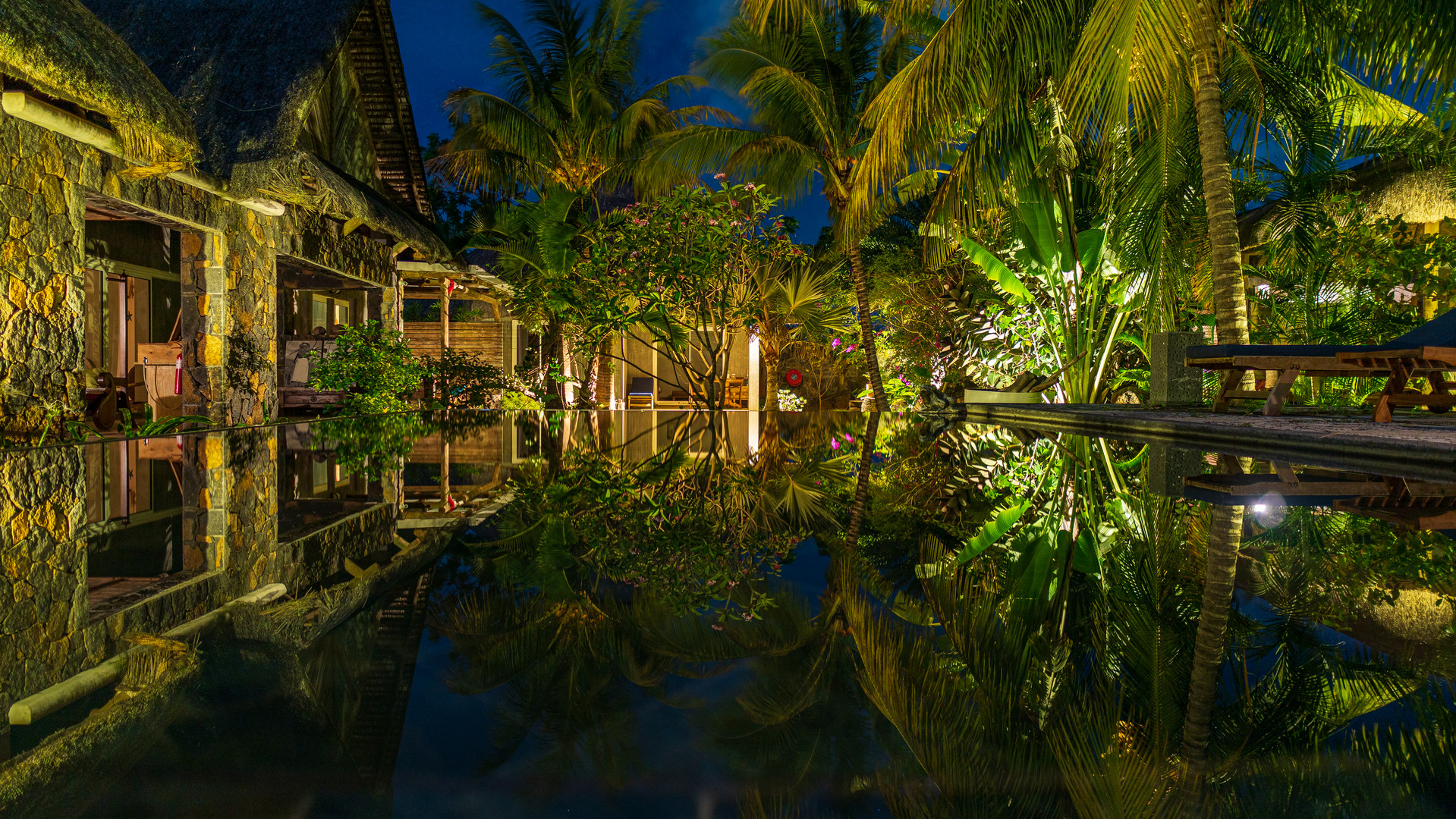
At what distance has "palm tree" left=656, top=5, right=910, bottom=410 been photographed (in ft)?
42.0

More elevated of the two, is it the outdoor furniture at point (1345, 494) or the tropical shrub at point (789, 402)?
the tropical shrub at point (789, 402)

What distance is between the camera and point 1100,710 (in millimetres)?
1346

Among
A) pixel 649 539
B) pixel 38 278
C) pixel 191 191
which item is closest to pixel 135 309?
pixel 191 191

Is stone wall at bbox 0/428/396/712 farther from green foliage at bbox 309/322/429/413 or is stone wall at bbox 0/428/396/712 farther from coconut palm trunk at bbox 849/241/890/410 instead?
coconut palm trunk at bbox 849/241/890/410

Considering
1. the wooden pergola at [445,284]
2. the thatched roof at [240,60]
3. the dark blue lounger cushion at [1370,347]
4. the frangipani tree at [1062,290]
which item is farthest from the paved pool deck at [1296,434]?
the wooden pergola at [445,284]

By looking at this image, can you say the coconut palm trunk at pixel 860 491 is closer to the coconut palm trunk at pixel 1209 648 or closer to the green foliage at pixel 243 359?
the coconut palm trunk at pixel 1209 648

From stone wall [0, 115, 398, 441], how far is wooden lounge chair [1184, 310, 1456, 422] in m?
8.67

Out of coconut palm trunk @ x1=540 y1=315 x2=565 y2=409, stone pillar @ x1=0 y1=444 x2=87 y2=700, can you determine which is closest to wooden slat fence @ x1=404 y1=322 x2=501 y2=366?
coconut palm trunk @ x1=540 y1=315 x2=565 y2=409

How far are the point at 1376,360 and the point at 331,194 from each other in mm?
9076

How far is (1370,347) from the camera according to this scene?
5.76m

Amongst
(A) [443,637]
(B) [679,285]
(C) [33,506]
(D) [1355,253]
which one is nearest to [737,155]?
(B) [679,285]

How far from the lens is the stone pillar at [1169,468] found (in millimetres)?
3820

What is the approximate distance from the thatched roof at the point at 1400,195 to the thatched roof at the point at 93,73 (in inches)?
435

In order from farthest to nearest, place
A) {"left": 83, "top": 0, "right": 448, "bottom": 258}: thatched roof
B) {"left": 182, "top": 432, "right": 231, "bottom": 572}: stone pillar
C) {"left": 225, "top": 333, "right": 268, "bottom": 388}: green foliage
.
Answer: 1. {"left": 225, "top": 333, "right": 268, "bottom": 388}: green foliage
2. {"left": 83, "top": 0, "right": 448, "bottom": 258}: thatched roof
3. {"left": 182, "top": 432, "right": 231, "bottom": 572}: stone pillar
